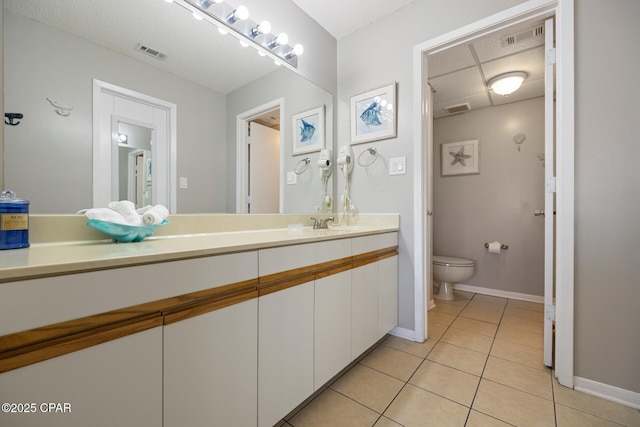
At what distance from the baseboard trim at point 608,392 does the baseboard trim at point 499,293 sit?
63.3 inches

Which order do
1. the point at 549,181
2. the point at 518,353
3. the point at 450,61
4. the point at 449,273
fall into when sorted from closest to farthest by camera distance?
the point at 549,181 < the point at 518,353 < the point at 450,61 < the point at 449,273

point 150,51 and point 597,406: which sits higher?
point 150,51

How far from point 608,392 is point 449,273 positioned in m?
1.49

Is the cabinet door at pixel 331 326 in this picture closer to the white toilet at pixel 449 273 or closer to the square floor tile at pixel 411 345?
the square floor tile at pixel 411 345

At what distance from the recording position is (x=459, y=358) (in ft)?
5.29

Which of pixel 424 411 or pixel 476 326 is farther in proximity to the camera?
pixel 476 326

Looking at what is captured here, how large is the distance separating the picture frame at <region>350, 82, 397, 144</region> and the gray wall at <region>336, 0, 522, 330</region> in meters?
0.05

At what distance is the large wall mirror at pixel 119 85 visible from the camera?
2.89 feet

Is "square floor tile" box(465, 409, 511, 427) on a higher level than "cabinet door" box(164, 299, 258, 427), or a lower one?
lower

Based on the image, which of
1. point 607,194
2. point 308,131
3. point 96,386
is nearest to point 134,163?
point 96,386

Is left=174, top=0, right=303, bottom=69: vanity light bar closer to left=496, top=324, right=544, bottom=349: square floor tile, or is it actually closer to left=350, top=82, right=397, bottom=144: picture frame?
left=350, top=82, right=397, bottom=144: picture frame

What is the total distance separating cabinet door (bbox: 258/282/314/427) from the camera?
3.02ft

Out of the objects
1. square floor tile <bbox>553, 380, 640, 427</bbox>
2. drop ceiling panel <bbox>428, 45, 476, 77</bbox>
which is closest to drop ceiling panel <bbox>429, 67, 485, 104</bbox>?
drop ceiling panel <bbox>428, 45, 476, 77</bbox>

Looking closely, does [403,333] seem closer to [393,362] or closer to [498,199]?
[393,362]
